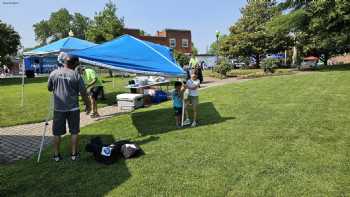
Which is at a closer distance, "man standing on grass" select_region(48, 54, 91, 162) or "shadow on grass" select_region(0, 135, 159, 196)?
"shadow on grass" select_region(0, 135, 159, 196)

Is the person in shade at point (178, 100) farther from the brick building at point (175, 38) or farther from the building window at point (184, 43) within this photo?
the building window at point (184, 43)

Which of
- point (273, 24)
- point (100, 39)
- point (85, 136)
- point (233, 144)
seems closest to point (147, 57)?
point (85, 136)

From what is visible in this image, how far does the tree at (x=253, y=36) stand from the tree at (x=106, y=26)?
40.3 feet

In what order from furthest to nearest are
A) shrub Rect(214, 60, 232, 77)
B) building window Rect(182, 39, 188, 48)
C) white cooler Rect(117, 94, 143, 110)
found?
1. building window Rect(182, 39, 188, 48)
2. shrub Rect(214, 60, 232, 77)
3. white cooler Rect(117, 94, 143, 110)

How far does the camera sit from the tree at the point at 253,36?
33406 millimetres

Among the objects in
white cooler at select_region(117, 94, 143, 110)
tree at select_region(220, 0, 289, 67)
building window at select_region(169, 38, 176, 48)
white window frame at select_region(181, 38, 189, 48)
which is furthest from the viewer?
white window frame at select_region(181, 38, 189, 48)

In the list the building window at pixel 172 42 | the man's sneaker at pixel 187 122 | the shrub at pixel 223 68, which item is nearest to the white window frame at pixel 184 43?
the building window at pixel 172 42

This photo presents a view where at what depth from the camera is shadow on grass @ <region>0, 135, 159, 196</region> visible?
15.7ft

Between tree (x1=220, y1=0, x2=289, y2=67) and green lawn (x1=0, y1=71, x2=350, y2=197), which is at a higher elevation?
tree (x1=220, y1=0, x2=289, y2=67)

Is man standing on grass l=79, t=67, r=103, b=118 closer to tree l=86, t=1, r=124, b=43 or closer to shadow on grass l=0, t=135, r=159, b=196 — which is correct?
shadow on grass l=0, t=135, r=159, b=196

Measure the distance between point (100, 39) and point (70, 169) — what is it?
3385 centimetres

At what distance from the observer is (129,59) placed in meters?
8.45

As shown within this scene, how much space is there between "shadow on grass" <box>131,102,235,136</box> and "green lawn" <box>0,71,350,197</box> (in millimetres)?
28

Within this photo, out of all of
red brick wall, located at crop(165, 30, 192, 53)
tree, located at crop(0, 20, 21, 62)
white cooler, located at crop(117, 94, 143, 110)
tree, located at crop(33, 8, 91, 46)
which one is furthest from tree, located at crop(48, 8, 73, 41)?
white cooler, located at crop(117, 94, 143, 110)
